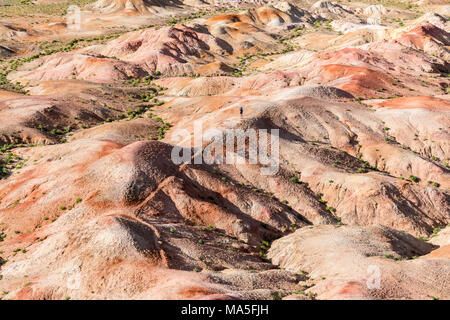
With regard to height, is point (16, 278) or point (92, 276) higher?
point (92, 276)

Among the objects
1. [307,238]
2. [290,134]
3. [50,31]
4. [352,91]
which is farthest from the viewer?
[50,31]

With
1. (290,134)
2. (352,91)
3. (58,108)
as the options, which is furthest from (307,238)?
(58,108)

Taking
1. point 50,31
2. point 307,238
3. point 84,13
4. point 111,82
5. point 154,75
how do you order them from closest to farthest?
point 307,238, point 111,82, point 154,75, point 50,31, point 84,13

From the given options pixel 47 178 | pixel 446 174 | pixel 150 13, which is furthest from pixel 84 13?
pixel 446 174

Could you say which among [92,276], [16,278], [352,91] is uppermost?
[352,91]

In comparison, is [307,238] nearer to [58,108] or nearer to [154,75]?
[58,108]

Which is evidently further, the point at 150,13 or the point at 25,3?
the point at 25,3
